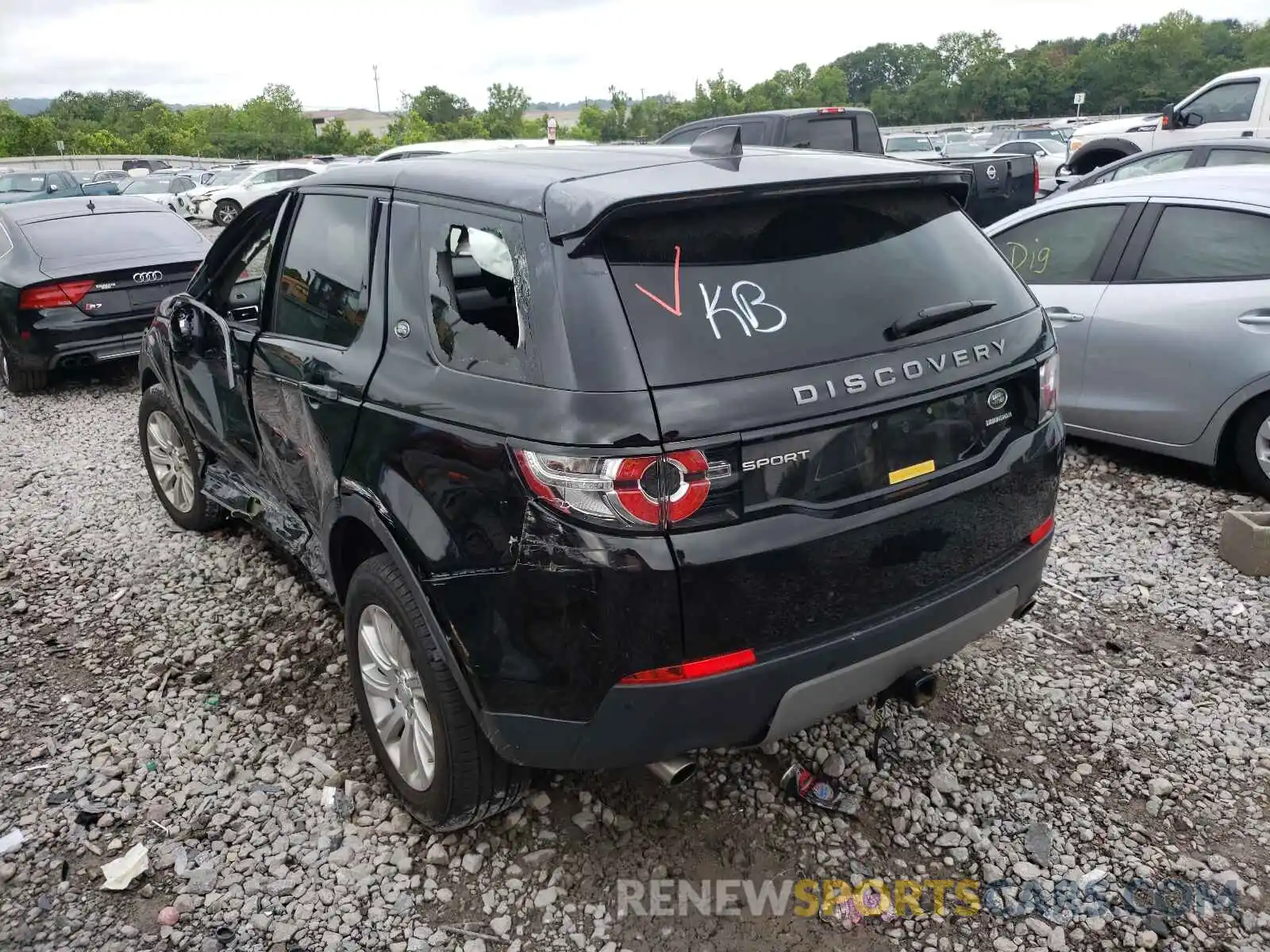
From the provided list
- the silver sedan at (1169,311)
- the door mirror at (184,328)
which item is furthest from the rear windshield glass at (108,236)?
the silver sedan at (1169,311)

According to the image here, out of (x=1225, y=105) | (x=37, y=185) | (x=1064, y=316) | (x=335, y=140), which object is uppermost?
(x=335, y=140)

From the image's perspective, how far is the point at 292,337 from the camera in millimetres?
3291

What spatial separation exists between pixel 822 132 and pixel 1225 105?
19.3 feet

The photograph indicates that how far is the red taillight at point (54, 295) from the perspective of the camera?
25.4ft

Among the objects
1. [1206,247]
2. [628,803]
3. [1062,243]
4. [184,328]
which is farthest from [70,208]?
[1206,247]

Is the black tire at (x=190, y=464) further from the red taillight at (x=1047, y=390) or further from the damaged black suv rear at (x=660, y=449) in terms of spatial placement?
the red taillight at (x=1047, y=390)

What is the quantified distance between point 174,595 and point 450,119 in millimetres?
89235

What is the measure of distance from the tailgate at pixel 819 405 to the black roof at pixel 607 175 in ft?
0.20

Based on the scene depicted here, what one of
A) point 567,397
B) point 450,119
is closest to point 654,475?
point 567,397

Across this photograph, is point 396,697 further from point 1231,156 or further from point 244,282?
point 1231,156

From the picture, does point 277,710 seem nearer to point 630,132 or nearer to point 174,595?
point 174,595

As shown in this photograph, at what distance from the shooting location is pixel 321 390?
2.99 m

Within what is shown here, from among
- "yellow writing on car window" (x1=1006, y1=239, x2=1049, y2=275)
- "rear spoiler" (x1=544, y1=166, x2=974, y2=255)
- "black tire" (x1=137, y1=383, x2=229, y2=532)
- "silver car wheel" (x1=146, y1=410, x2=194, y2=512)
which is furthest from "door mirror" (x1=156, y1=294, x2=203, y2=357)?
"yellow writing on car window" (x1=1006, y1=239, x2=1049, y2=275)

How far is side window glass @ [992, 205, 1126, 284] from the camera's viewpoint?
216 inches
